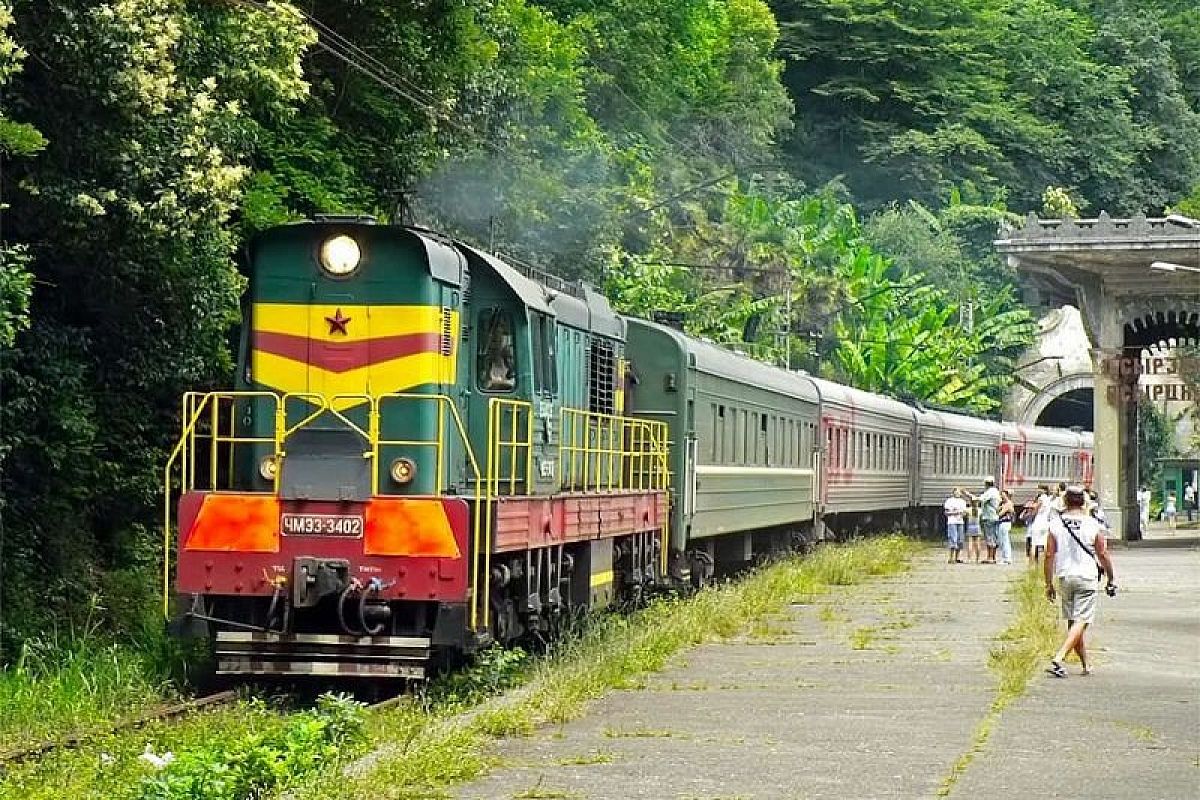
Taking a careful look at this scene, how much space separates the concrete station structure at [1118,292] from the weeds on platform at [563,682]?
17034mm

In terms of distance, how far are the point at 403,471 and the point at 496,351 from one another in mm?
Answer: 1408

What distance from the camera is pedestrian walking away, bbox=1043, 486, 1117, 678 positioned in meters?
15.8

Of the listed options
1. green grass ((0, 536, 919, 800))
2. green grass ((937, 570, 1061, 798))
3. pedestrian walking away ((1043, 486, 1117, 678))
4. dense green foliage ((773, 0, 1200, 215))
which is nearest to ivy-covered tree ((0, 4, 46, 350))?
green grass ((0, 536, 919, 800))

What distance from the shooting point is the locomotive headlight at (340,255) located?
1428 cm

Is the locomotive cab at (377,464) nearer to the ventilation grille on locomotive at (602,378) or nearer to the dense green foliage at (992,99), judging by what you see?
the ventilation grille on locomotive at (602,378)

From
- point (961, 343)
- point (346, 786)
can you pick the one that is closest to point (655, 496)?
point (346, 786)

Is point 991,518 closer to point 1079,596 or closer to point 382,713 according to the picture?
point 1079,596

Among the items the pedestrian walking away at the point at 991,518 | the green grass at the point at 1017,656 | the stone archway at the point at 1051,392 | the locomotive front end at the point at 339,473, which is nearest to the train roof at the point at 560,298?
the locomotive front end at the point at 339,473

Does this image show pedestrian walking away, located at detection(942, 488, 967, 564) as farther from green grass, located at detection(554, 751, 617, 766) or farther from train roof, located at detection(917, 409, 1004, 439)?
green grass, located at detection(554, 751, 617, 766)

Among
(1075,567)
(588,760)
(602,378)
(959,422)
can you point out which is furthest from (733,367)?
(959,422)

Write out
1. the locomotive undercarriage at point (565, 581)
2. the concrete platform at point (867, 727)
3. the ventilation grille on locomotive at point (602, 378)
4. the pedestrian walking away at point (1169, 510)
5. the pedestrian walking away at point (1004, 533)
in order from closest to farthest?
the concrete platform at point (867, 727) → the locomotive undercarriage at point (565, 581) → the ventilation grille on locomotive at point (602, 378) → the pedestrian walking away at point (1004, 533) → the pedestrian walking away at point (1169, 510)

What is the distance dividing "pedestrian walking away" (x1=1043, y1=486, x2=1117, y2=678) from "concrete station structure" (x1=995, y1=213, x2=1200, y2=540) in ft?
77.5

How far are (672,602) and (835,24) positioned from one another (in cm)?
5728

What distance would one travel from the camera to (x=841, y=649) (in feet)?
58.6
